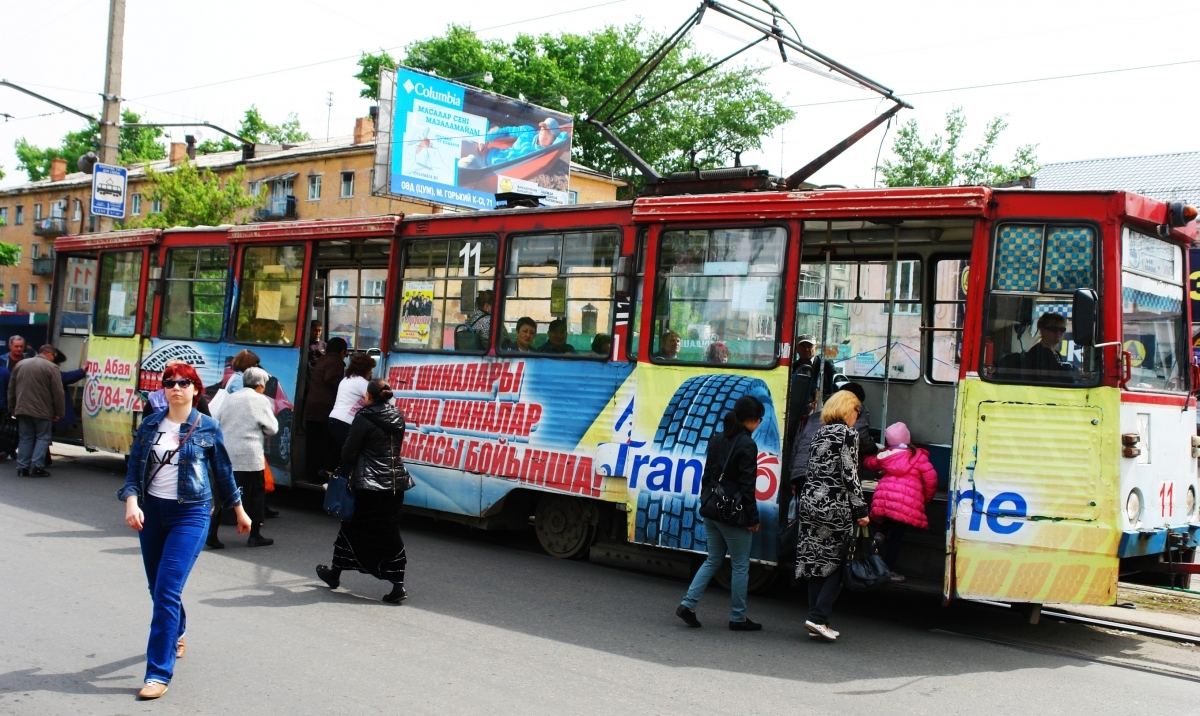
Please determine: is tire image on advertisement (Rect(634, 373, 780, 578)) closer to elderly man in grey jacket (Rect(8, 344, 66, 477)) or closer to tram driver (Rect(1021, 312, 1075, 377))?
tram driver (Rect(1021, 312, 1075, 377))

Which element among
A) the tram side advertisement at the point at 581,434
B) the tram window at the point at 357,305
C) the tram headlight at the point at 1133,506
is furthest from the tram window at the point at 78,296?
the tram headlight at the point at 1133,506

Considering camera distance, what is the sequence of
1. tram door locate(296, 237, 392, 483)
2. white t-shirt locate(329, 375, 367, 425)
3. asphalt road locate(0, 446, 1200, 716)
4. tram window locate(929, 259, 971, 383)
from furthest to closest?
tram door locate(296, 237, 392, 483), white t-shirt locate(329, 375, 367, 425), tram window locate(929, 259, 971, 383), asphalt road locate(0, 446, 1200, 716)

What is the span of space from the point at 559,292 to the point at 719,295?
1723 mm

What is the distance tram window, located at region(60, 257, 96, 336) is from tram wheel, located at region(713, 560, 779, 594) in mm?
10300

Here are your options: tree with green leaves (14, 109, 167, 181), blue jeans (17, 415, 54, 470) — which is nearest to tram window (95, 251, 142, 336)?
blue jeans (17, 415, 54, 470)

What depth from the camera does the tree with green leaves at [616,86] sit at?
4838cm

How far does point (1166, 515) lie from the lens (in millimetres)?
7609

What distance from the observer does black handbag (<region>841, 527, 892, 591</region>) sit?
23.5ft

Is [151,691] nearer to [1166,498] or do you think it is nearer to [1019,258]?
[1019,258]

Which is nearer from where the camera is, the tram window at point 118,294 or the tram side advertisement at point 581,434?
the tram side advertisement at point 581,434

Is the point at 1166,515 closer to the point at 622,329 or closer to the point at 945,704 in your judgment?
the point at 945,704

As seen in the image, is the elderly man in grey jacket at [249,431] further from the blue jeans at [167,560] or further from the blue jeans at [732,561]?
the blue jeans at [732,561]

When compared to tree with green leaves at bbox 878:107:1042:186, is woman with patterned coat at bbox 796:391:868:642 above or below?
below

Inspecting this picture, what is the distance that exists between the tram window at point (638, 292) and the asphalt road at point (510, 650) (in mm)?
1959
